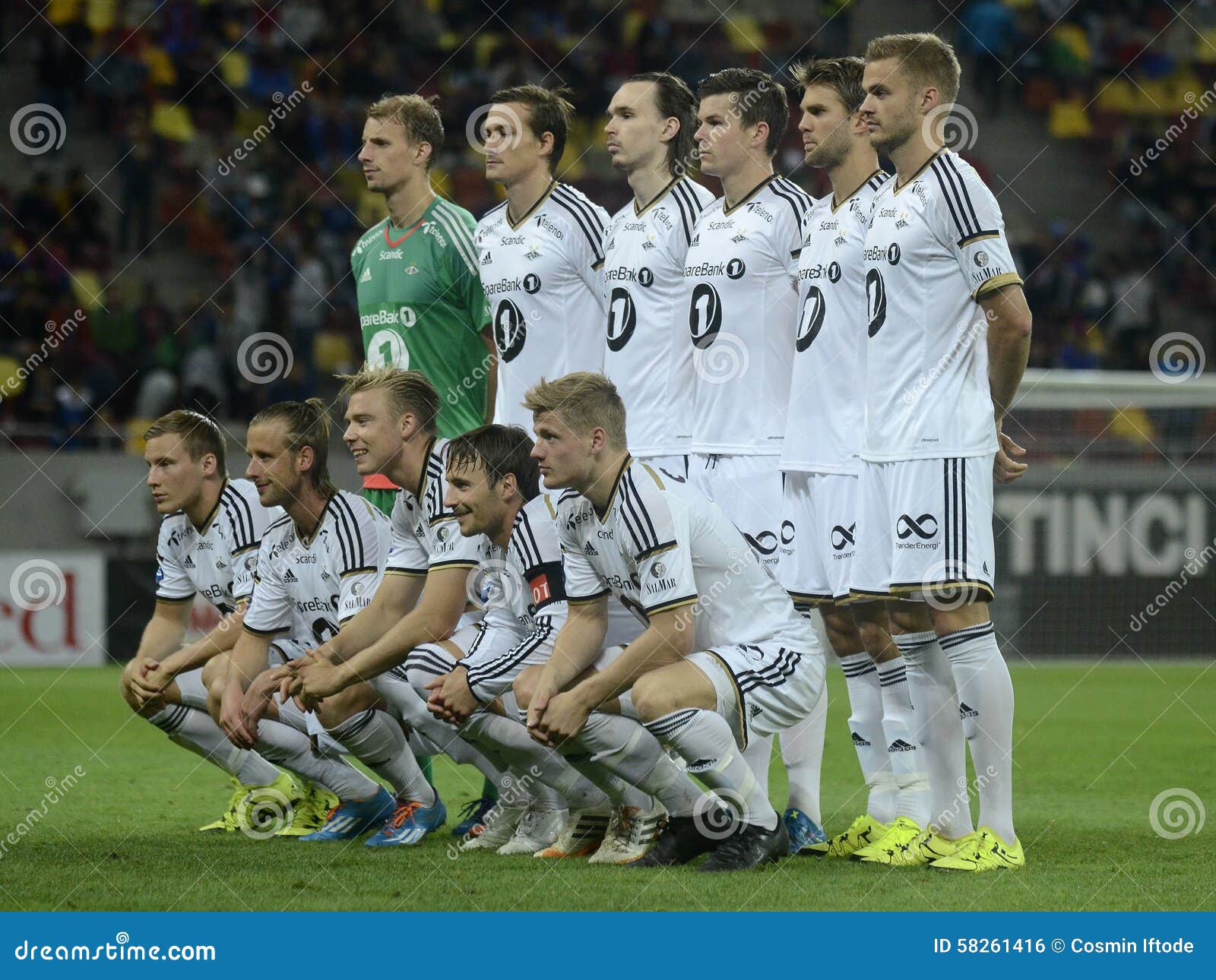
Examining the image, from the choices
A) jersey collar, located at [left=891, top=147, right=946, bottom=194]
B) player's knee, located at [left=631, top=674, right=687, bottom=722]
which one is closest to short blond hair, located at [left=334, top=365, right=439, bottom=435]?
player's knee, located at [left=631, top=674, right=687, bottom=722]

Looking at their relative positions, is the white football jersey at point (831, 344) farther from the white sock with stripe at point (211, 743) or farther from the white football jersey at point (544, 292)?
the white sock with stripe at point (211, 743)

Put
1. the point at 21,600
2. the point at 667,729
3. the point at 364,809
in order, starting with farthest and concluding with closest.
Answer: the point at 21,600 → the point at 364,809 → the point at 667,729

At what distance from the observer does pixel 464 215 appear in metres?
7.02

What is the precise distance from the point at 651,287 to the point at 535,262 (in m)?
0.53

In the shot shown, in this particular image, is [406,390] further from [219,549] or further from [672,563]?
[672,563]

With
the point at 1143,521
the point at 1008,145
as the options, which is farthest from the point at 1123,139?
the point at 1143,521

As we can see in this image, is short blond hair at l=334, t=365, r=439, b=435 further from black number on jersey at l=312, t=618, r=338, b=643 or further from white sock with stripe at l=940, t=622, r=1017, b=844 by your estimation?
white sock with stripe at l=940, t=622, r=1017, b=844

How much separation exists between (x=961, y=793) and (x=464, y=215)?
325 centimetres

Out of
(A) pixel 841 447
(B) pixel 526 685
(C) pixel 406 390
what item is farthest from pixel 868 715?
(C) pixel 406 390

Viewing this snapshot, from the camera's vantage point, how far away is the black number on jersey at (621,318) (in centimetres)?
643

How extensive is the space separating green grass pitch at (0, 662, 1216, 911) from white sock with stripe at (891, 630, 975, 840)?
0.23 metres

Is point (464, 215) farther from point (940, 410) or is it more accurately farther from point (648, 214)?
point (940, 410)

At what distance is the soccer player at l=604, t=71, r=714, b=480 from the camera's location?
639cm

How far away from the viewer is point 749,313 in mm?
6121
